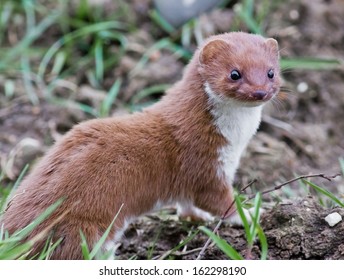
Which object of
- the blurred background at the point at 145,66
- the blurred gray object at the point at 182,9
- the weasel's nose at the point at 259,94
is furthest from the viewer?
the blurred gray object at the point at 182,9

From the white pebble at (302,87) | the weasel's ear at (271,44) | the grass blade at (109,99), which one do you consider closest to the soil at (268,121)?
the white pebble at (302,87)

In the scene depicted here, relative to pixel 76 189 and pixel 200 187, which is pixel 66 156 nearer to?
pixel 76 189

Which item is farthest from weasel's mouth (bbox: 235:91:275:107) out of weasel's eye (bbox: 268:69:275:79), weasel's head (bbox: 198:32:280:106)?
weasel's eye (bbox: 268:69:275:79)

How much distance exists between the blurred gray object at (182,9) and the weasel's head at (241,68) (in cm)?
315

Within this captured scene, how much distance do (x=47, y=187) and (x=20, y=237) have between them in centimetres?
49

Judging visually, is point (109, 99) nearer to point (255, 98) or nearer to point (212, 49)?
point (212, 49)

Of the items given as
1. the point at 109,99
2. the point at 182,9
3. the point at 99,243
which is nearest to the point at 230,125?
the point at 99,243

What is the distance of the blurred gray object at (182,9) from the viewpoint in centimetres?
789

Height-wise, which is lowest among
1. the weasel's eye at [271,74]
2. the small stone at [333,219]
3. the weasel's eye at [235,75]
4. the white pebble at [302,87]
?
the white pebble at [302,87]

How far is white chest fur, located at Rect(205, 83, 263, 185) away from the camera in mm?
4789

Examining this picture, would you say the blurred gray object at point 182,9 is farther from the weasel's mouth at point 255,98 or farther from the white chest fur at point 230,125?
the weasel's mouth at point 255,98

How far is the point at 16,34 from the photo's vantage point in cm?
810

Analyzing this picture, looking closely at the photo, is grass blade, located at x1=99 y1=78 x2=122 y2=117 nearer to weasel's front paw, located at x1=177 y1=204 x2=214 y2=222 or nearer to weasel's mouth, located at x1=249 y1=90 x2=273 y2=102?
weasel's front paw, located at x1=177 y1=204 x2=214 y2=222
